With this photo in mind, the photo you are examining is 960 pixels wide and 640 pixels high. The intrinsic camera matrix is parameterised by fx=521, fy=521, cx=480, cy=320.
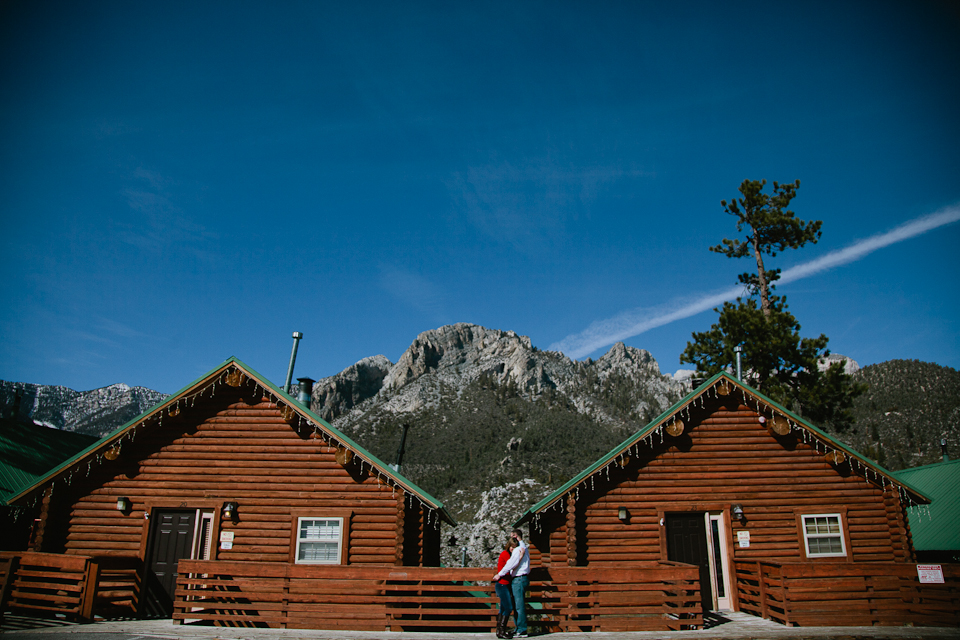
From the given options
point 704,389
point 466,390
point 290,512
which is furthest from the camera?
point 466,390

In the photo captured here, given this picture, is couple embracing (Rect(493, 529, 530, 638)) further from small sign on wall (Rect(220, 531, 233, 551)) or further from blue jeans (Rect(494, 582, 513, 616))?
small sign on wall (Rect(220, 531, 233, 551))

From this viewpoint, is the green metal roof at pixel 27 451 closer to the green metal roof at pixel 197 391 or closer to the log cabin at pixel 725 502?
the green metal roof at pixel 197 391

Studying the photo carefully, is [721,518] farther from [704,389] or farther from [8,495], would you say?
[8,495]

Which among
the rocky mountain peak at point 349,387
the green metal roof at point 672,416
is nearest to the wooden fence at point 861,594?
the green metal roof at point 672,416

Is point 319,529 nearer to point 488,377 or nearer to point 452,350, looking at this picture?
point 488,377

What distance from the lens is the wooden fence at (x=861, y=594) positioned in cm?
1072

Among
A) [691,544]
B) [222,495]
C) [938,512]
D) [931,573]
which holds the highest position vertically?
[222,495]

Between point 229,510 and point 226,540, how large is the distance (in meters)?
0.73

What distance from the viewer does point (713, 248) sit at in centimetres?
2806

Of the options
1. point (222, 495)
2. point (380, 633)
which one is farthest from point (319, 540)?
point (380, 633)

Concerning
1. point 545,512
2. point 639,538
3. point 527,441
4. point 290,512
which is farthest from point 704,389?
point 527,441

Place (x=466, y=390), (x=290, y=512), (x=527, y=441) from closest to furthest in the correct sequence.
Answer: (x=290, y=512), (x=527, y=441), (x=466, y=390)

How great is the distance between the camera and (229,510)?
12.9 metres

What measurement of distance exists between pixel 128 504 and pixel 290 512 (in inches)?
162
